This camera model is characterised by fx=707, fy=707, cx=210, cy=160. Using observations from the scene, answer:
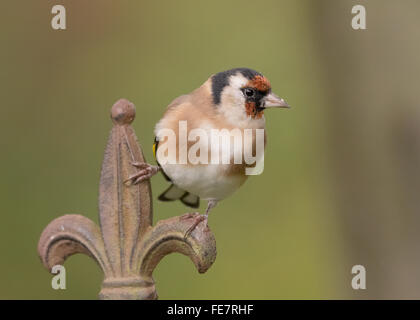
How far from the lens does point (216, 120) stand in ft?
7.32

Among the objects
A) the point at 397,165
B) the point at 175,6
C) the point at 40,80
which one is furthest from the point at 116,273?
the point at 175,6

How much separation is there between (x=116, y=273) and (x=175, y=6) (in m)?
2.32

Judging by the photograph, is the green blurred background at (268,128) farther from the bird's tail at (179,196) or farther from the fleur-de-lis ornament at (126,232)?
the fleur-de-lis ornament at (126,232)

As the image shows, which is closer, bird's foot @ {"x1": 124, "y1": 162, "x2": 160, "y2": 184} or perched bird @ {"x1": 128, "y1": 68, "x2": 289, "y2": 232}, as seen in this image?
bird's foot @ {"x1": 124, "y1": 162, "x2": 160, "y2": 184}

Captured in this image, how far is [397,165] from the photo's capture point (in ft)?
9.14

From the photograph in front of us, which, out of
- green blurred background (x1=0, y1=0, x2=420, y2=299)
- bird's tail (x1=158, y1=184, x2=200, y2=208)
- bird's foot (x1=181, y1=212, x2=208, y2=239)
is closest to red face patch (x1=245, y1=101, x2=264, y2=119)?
bird's tail (x1=158, y1=184, x2=200, y2=208)

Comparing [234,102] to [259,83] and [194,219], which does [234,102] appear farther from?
[194,219]

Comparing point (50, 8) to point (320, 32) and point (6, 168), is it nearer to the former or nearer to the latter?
point (6, 168)

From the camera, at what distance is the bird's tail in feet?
7.92

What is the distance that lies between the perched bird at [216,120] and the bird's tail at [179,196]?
6 cm

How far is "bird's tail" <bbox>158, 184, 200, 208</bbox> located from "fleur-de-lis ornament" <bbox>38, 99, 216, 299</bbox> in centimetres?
61

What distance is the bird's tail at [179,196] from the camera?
2414 mm

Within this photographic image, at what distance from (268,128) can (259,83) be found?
139 cm

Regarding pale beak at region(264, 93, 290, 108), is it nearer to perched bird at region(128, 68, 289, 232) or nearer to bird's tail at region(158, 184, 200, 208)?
perched bird at region(128, 68, 289, 232)
